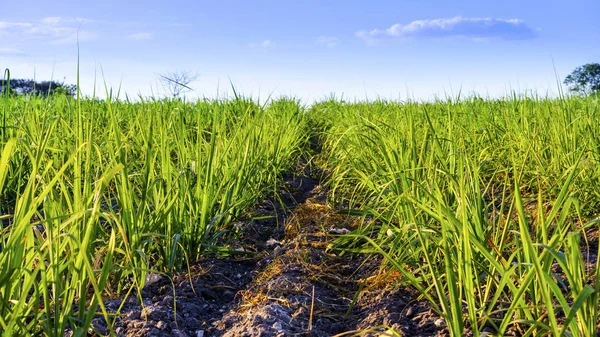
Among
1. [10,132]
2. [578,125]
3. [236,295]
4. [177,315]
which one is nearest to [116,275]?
[177,315]

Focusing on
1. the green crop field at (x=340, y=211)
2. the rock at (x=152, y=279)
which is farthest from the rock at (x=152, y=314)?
the rock at (x=152, y=279)

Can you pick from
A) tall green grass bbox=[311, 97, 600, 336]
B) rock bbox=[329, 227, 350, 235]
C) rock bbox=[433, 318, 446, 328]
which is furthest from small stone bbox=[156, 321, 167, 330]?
rock bbox=[329, 227, 350, 235]

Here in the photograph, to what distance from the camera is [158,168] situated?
2.68m

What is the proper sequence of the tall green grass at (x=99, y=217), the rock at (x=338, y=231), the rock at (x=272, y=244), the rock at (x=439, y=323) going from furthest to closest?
the rock at (x=338, y=231)
the rock at (x=272, y=244)
the rock at (x=439, y=323)
the tall green grass at (x=99, y=217)

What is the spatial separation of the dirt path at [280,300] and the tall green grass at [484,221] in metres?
0.11

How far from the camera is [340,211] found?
2.20 meters

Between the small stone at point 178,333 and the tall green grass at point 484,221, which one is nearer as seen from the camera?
the tall green grass at point 484,221

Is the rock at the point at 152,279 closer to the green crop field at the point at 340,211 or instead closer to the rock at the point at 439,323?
the green crop field at the point at 340,211

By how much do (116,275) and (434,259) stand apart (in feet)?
3.73

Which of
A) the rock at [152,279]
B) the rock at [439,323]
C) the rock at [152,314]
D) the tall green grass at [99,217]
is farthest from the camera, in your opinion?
the rock at [152,279]

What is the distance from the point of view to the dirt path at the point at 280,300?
5.95 ft

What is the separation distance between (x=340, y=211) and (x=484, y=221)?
0.53 meters

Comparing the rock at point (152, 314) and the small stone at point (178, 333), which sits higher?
the rock at point (152, 314)

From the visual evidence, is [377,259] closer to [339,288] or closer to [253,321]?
[339,288]
